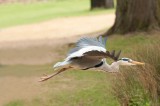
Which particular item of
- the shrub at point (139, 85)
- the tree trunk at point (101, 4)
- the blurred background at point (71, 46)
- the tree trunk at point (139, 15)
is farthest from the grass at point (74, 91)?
the tree trunk at point (101, 4)

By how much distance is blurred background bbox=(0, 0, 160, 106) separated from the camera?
7125mm

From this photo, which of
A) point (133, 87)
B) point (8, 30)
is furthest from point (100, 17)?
point (133, 87)

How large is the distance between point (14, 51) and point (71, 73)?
5120 millimetres

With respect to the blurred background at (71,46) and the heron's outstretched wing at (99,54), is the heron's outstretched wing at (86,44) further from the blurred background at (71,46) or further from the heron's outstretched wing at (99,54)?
the blurred background at (71,46)

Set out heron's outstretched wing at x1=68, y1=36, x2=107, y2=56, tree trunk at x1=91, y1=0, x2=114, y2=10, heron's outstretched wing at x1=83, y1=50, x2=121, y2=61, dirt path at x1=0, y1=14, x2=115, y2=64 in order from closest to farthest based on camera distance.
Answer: heron's outstretched wing at x1=83, y1=50, x2=121, y2=61 → heron's outstretched wing at x1=68, y1=36, x2=107, y2=56 → dirt path at x1=0, y1=14, x2=115, y2=64 → tree trunk at x1=91, y1=0, x2=114, y2=10

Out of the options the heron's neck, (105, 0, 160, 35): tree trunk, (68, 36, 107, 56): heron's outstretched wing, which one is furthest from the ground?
the heron's neck

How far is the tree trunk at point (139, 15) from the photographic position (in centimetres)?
1538

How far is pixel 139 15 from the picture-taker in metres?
15.5

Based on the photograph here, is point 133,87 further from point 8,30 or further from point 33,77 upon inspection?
point 8,30

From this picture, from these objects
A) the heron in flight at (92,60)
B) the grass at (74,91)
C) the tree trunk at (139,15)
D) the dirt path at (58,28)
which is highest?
the heron in flight at (92,60)

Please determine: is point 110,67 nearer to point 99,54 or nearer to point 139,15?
point 99,54

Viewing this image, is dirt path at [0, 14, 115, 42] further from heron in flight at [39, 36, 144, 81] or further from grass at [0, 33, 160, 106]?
heron in flight at [39, 36, 144, 81]

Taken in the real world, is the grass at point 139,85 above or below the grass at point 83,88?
above

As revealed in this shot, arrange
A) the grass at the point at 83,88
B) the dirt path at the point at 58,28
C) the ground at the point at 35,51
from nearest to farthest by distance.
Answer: the grass at the point at 83,88 < the ground at the point at 35,51 < the dirt path at the point at 58,28
